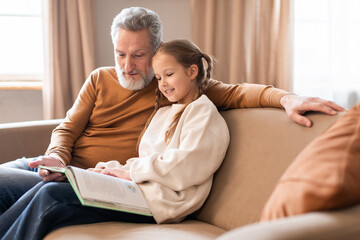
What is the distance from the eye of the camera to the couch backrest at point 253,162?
1.46 meters

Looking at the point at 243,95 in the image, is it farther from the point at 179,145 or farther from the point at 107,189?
the point at 107,189

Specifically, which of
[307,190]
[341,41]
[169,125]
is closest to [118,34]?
[169,125]

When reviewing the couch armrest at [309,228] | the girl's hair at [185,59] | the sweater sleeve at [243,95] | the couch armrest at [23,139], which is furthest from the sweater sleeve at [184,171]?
the couch armrest at [23,139]

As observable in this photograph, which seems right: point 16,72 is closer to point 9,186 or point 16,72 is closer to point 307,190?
point 9,186

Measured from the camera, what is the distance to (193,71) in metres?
1.82

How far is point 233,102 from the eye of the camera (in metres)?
1.84

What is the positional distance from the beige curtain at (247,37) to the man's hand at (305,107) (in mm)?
1919

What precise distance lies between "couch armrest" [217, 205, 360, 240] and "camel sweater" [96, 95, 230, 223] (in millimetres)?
671

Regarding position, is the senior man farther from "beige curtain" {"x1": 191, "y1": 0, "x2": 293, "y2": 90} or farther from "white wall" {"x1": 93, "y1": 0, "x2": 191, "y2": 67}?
"beige curtain" {"x1": 191, "y1": 0, "x2": 293, "y2": 90}

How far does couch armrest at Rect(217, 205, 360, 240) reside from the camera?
809mm

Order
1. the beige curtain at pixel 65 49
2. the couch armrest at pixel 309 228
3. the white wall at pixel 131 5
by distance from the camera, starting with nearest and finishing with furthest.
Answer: the couch armrest at pixel 309 228, the beige curtain at pixel 65 49, the white wall at pixel 131 5

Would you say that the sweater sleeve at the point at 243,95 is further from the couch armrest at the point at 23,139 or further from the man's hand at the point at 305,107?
the couch armrest at the point at 23,139

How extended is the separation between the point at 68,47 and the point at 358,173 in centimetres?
259

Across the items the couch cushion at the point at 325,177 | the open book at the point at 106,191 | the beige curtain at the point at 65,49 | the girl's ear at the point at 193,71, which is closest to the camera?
the couch cushion at the point at 325,177
